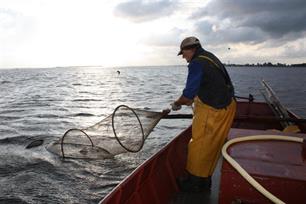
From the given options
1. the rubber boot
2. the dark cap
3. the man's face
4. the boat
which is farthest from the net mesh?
the dark cap

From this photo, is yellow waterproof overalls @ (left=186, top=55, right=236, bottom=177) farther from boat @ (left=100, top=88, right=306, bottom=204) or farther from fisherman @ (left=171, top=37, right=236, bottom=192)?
boat @ (left=100, top=88, right=306, bottom=204)

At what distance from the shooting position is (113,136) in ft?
34.3

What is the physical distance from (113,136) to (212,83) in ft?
18.1

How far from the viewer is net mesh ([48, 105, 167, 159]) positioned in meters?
7.60

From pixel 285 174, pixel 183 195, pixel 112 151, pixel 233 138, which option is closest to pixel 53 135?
pixel 112 151

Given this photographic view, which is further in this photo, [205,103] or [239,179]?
[205,103]

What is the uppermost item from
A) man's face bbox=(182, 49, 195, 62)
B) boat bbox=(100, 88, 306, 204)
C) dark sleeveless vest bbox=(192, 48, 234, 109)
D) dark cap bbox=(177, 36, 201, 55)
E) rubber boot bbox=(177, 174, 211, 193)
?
dark cap bbox=(177, 36, 201, 55)

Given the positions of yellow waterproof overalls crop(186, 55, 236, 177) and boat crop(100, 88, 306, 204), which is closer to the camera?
boat crop(100, 88, 306, 204)

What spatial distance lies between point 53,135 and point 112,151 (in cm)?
777

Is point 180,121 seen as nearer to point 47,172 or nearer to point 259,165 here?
point 47,172

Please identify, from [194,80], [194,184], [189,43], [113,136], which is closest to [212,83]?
[194,80]

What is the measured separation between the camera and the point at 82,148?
1177cm

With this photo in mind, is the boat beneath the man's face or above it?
beneath

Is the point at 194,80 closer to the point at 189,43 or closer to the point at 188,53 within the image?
the point at 188,53
